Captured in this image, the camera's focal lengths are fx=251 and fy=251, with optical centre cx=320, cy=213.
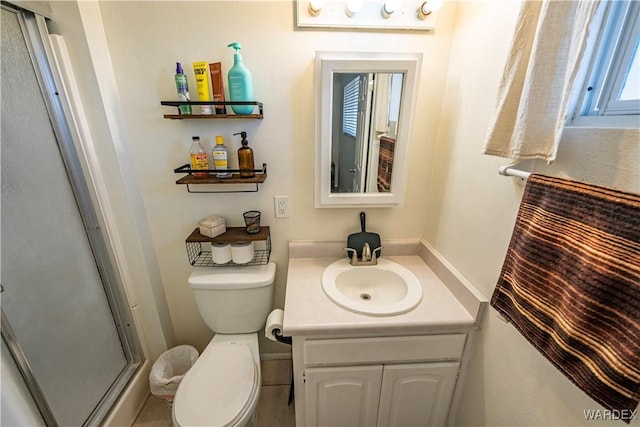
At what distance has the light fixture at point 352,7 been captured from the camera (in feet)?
3.18

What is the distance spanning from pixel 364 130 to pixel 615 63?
76cm

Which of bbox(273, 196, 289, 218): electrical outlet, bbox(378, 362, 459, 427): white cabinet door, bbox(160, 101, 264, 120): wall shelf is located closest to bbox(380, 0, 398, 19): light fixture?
bbox(160, 101, 264, 120): wall shelf

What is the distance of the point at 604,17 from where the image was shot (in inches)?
22.5

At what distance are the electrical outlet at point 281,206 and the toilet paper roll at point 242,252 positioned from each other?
21cm

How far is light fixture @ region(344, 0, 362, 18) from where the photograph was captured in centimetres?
97

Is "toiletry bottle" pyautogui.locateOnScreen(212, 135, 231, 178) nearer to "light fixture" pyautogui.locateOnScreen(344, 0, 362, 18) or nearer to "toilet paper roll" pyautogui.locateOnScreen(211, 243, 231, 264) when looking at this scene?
"toilet paper roll" pyautogui.locateOnScreen(211, 243, 231, 264)

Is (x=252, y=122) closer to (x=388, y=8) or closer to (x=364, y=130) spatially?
(x=364, y=130)

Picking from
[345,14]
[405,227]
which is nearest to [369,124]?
[345,14]

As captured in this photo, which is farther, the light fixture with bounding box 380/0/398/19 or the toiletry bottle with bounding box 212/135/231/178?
the toiletry bottle with bounding box 212/135/231/178

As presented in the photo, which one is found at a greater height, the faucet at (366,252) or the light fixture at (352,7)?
the light fixture at (352,7)

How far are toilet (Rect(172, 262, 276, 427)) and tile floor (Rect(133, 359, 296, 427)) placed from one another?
124 mm

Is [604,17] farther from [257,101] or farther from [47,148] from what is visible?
[47,148]

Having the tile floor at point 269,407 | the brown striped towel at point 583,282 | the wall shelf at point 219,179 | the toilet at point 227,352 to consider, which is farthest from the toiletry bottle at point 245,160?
the tile floor at point 269,407

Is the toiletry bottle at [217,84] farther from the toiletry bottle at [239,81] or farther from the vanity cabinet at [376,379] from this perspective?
the vanity cabinet at [376,379]
